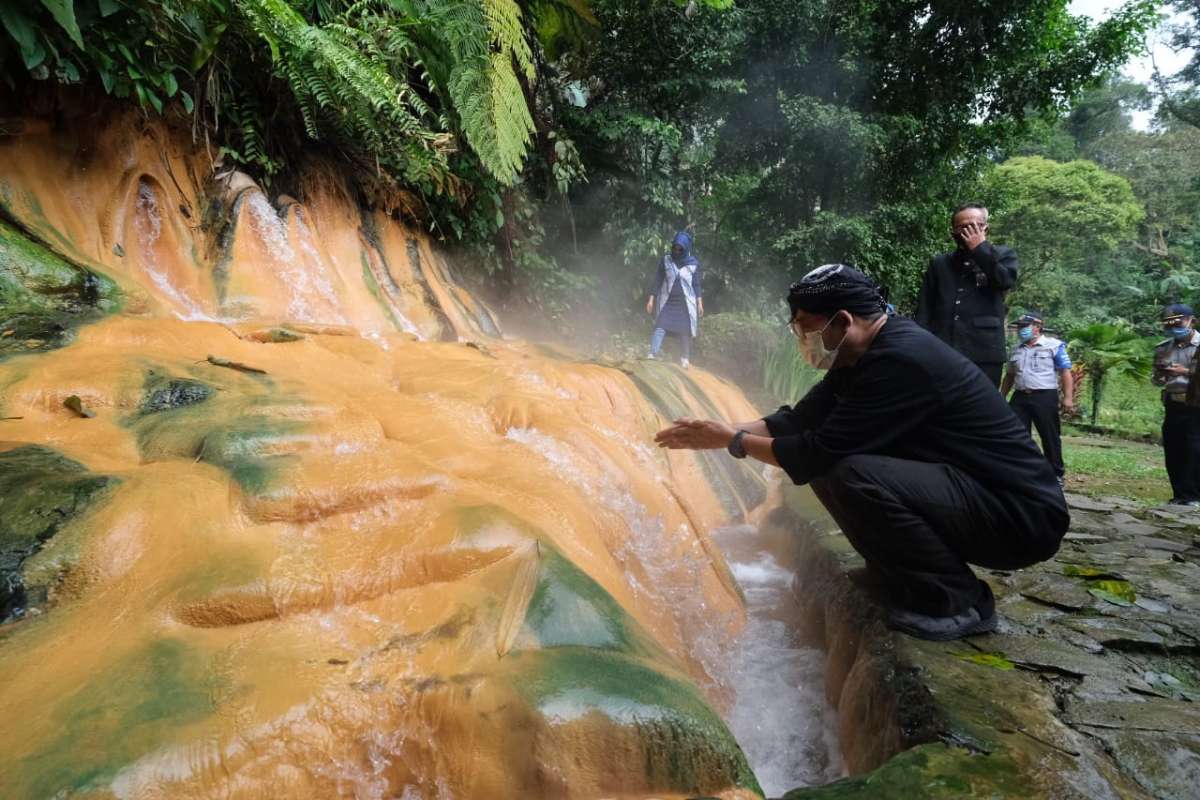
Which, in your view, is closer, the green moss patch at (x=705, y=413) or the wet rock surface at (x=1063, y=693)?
the wet rock surface at (x=1063, y=693)

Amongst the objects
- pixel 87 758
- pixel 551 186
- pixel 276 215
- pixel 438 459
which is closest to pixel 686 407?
pixel 438 459

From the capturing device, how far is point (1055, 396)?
199 inches

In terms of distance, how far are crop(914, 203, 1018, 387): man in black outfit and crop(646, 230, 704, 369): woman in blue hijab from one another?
323 centimetres

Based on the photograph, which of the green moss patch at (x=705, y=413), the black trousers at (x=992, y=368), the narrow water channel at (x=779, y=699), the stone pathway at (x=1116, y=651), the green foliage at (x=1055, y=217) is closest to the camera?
the stone pathway at (x=1116, y=651)

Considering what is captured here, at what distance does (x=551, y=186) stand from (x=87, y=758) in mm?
8328

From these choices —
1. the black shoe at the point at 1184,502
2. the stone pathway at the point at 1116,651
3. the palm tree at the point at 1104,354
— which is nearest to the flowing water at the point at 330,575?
the stone pathway at the point at 1116,651

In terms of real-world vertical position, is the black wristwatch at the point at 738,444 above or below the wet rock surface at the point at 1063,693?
above

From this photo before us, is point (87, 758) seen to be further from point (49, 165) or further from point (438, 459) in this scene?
point (49, 165)

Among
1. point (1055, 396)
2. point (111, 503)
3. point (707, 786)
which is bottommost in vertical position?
point (707, 786)

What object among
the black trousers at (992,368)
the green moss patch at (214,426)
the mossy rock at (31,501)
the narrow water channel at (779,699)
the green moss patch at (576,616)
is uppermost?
the black trousers at (992,368)

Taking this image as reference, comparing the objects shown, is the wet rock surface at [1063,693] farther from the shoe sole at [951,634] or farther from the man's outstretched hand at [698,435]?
the man's outstretched hand at [698,435]

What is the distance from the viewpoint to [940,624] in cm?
203

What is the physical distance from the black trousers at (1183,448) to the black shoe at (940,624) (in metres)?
3.82

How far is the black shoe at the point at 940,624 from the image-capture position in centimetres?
201
